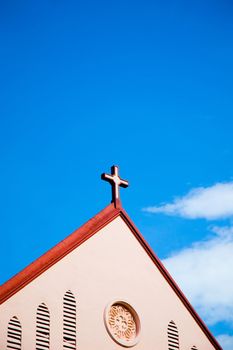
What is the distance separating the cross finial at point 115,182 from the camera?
29.6m

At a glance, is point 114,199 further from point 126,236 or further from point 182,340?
point 182,340

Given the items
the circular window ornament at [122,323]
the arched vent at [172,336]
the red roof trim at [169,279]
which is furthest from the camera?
the red roof trim at [169,279]

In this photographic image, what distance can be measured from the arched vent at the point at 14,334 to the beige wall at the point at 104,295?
150 millimetres

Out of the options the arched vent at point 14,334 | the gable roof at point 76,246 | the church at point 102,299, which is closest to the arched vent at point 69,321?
the church at point 102,299

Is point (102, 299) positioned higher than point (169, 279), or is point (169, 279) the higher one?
point (169, 279)

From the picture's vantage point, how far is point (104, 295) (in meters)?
27.2

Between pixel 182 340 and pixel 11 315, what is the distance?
285 inches

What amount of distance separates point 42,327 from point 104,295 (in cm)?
287

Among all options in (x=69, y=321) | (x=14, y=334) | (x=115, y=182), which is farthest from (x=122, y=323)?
(x=115, y=182)

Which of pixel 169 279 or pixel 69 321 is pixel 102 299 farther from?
pixel 169 279

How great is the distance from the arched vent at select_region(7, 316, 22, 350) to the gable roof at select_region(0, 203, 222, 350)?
74 cm

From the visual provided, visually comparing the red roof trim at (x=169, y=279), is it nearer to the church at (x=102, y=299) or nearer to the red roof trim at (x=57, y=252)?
the church at (x=102, y=299)

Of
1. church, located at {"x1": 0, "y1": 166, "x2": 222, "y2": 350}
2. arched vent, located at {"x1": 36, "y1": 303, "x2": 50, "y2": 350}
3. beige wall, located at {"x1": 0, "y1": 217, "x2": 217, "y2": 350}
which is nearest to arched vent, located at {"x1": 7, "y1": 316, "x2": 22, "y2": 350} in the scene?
church, located at {"x1": 0, "y1": 166, "x2": 222, "y2": 350}

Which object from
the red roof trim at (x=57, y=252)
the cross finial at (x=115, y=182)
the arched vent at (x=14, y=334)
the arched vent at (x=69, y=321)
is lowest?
the arched vent at (x=14, y=334)
